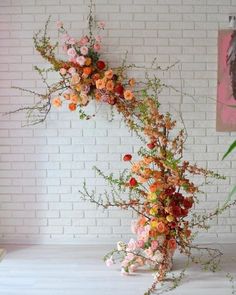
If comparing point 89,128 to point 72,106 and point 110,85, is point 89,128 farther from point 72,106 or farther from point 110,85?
point 110,85

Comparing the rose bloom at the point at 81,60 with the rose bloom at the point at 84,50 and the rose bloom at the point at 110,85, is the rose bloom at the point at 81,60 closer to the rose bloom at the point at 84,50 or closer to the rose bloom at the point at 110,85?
the rose bloom at the point at 84,50

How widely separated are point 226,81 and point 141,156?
87cm

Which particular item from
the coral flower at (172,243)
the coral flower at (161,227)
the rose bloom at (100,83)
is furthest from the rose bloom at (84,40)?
the coral flower at (172,243)

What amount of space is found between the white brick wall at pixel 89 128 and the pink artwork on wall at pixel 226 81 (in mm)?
55

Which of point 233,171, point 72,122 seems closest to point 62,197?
point 72,122

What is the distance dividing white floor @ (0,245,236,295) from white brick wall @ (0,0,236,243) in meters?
0.24

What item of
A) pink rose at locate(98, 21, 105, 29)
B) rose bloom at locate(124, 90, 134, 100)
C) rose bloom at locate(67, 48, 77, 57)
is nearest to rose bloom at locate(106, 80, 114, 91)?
rose bloom at locate(124, 90, 134, 100)

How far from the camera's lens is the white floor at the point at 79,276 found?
2451 mm

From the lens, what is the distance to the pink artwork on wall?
3.16m

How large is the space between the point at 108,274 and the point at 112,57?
1586 millimetres

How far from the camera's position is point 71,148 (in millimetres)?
3273

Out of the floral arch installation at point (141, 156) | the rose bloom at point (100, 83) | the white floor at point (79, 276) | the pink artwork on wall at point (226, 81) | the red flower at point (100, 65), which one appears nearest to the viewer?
the white floor at point (79, 276)

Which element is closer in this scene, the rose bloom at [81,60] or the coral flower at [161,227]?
the coral flower at [161,227]

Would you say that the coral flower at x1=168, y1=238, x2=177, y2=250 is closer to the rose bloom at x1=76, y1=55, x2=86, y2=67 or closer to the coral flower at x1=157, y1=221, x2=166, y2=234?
the coral flower at x1=157, y1=221, x2=166, y2=234
